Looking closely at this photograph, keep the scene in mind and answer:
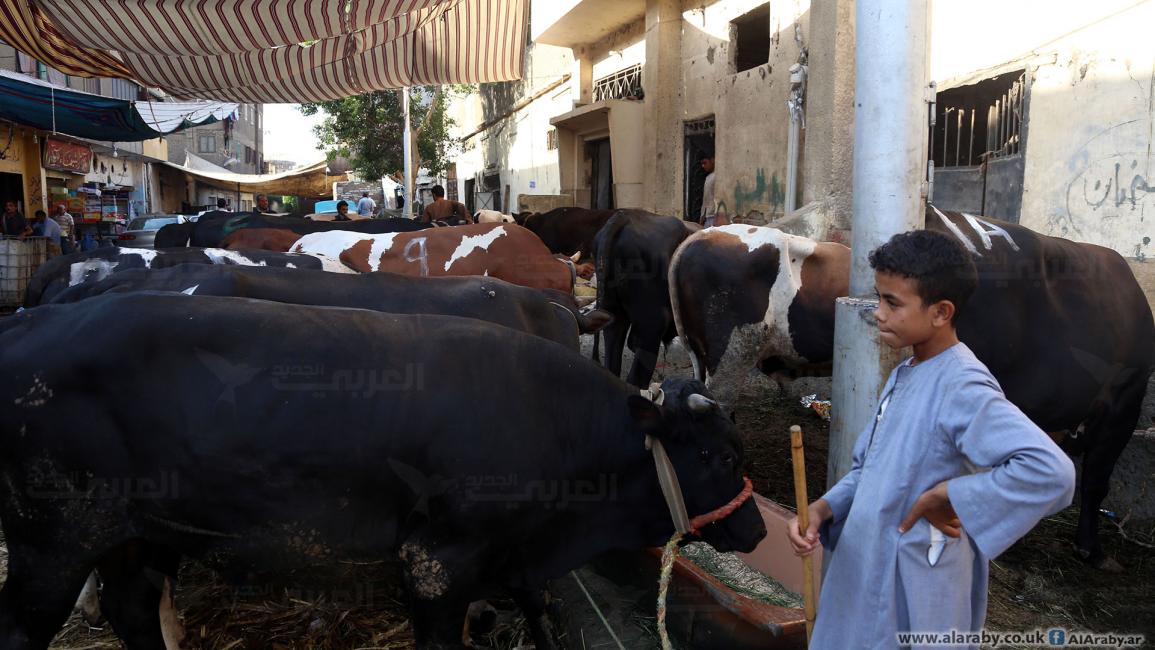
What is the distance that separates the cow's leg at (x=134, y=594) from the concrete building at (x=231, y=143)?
1666 inches

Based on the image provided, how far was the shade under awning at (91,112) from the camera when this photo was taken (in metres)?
11.6

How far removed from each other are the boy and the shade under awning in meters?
12.6

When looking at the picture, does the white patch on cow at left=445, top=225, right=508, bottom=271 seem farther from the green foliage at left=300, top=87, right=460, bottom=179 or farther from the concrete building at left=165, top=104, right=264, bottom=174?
the concrete building at left=165, top=104, right=264, bottom=174

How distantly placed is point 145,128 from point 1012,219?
40.4ft

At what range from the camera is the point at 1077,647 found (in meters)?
3.57

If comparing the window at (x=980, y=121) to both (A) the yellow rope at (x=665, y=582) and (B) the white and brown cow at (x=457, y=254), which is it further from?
(A) the yellow rope at (x=665, y=582)

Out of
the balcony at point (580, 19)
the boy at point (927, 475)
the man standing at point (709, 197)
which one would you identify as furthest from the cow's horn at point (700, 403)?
the balcony at point (580, 19)

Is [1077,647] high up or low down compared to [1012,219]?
down

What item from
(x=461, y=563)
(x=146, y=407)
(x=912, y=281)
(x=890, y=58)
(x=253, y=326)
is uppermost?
(x=890, y=58)

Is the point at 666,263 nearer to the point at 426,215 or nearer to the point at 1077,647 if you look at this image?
the point at 1077,647

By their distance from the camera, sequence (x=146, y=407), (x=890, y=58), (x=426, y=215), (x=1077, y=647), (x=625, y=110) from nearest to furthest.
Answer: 1. (x=146, y=407)
2. (x=890, y=58)
3. (x=1077, y=647)
4. (x=625, y=110)
5. (x=426, y=215)

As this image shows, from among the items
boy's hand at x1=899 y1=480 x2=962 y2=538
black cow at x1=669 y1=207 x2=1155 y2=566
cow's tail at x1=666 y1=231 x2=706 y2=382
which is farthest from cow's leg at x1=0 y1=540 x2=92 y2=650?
cow's tail at x1=666 y1=231 x2=706 y2=382

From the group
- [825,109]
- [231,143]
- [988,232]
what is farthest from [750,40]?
[231,143]

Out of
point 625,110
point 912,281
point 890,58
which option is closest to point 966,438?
point 912,281
